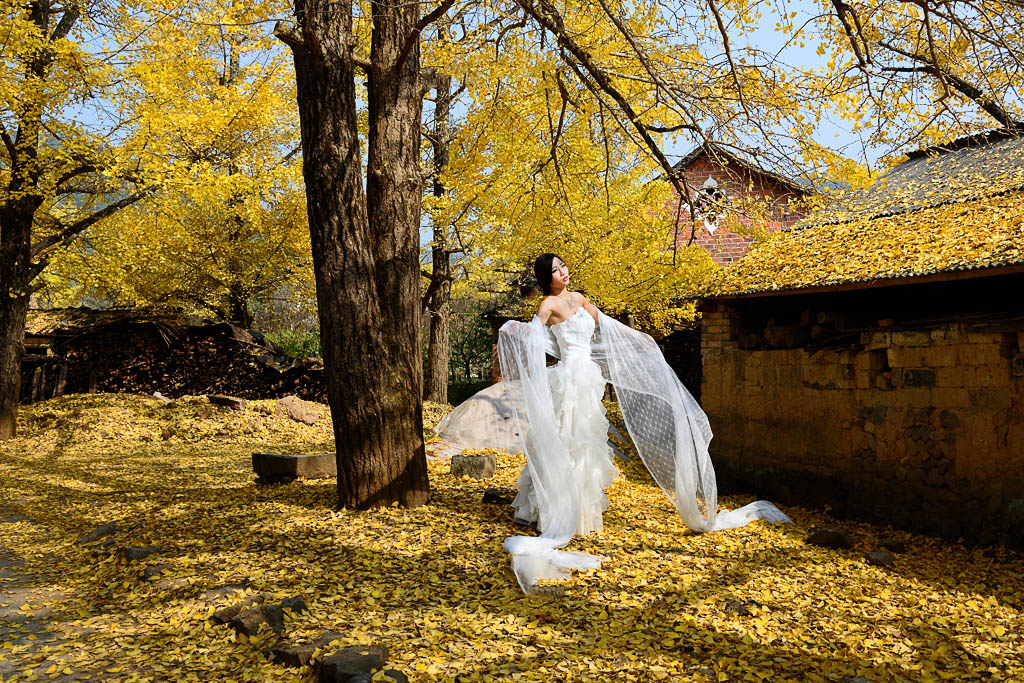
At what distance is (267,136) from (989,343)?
14956 mm

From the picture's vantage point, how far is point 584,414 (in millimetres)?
5570

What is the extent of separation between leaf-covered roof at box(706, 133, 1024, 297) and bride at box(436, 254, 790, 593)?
2307mm

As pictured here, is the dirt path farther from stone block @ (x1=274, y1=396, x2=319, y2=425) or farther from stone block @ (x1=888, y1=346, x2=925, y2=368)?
stone block @ (x1=274, y1=396, x2=319, y2=425)

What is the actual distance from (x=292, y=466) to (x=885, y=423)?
583 cm

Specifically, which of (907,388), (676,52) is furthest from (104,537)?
(907,388)

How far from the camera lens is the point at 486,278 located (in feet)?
57.6

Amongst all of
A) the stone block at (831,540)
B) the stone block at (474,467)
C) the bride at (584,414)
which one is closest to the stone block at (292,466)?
the stone block at (474,467)

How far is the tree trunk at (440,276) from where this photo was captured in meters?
13.7

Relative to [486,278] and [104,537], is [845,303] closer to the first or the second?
[104,537]

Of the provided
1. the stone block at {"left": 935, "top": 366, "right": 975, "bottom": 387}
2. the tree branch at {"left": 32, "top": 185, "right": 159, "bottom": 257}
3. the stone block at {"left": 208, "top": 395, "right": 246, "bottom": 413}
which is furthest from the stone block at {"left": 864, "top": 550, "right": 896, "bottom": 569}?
the stone block at {"left": 208, "top": 395, "right": 246, "bottom": 413}

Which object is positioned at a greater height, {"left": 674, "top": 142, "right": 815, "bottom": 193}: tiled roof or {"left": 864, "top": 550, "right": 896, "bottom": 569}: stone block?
{"left": 674, "top": 142, "right": 815, "bottom": 193}: tiled roof

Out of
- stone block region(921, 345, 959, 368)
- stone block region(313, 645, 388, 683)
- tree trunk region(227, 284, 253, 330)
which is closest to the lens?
stone block region(313, 645, 388, 683)

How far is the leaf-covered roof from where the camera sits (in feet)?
20.2

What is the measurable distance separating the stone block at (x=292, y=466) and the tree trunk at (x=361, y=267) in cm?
143
